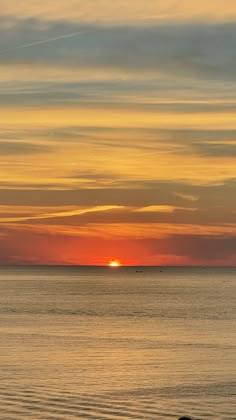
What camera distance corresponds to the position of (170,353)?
82625mm

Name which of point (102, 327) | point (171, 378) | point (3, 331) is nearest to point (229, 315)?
point (102, 327)

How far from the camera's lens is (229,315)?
146m

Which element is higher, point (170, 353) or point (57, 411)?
point (170, 353)

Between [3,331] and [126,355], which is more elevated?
[3,331]

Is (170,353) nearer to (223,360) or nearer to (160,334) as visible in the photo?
(223,360)

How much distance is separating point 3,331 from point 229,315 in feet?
159

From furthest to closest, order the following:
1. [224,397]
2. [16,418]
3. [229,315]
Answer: [229,315], [224,397], [16,418]

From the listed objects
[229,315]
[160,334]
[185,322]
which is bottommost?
[160,334]

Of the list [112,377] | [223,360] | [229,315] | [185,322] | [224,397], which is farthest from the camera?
[229,315]

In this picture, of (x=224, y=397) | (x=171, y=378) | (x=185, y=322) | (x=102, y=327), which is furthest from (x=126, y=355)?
(x=185, y=322)

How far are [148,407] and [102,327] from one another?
62060 millimetres

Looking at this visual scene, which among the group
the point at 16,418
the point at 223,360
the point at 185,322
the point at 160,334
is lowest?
the point at 16,418

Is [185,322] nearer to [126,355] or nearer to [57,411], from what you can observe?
[126,355]

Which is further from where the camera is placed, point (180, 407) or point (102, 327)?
point (102, 327)
